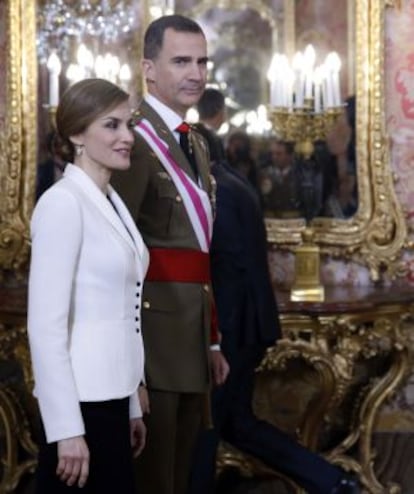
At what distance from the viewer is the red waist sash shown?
2.46m

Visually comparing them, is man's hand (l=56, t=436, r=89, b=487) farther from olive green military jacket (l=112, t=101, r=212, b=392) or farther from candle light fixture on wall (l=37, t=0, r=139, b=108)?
candle light fixture on wall (l=37, t=0, r=139, b=108)

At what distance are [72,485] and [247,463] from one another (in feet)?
7.44

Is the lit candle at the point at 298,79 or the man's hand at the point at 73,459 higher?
the lit candle at the point at 298,79

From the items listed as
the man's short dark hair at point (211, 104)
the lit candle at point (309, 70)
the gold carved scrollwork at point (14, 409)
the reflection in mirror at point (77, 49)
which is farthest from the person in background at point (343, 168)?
the gold carved scrollwork at point (14, 409)

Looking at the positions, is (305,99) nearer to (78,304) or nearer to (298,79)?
(298,79)

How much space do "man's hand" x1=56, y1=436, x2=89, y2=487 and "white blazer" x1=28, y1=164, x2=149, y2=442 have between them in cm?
2

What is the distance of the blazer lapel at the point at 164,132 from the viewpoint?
250 centimetres

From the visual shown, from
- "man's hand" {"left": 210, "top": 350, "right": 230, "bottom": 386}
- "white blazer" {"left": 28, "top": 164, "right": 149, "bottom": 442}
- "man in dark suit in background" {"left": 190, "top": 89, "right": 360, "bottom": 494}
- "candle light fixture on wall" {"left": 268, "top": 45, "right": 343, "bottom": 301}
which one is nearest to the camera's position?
"white blazer" {"left": 28, "top": 164, "right": 149, "bottom": 442}

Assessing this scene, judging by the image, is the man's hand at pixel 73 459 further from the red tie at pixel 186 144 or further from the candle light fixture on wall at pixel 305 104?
the candle light fixture on wall at pixel 305 104

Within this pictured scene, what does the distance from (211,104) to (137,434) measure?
2014 mm

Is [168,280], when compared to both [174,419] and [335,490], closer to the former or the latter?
[174,419]

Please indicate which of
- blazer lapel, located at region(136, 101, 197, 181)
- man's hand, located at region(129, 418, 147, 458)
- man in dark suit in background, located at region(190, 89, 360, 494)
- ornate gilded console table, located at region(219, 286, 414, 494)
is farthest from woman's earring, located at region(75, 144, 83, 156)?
ornate gilded console table, located at region(219, 286, 414, 494)

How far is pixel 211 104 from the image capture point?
4004mm

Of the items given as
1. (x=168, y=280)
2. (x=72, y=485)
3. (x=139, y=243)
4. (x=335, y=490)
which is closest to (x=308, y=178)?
(x=335, y=490)
